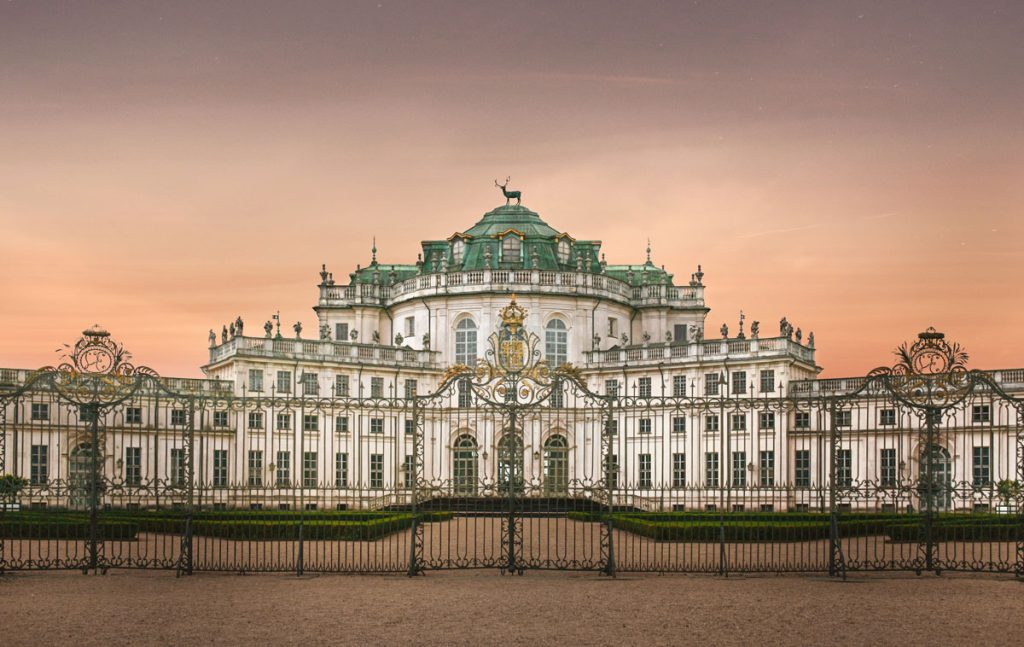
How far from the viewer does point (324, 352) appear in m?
70.8

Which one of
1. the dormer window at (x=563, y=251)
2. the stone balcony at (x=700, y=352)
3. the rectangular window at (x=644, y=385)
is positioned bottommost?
the rectangular window at (x=644, y=385)

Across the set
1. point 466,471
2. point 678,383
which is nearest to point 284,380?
point 678,383

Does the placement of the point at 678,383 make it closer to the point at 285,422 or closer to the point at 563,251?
the point at 563,251

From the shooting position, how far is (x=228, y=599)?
20.9 meters

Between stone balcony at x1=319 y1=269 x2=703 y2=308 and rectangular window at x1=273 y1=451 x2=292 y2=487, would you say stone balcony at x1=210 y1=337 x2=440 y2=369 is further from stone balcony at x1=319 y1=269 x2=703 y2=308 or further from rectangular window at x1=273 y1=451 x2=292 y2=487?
rectangular window at x1=273 y1=451 x2=292 y2=487

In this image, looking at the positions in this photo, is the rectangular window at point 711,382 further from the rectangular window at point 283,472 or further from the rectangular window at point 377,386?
the rectangular window at point 283,472

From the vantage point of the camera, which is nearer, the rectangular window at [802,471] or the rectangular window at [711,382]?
the rectangular window at [802,471]

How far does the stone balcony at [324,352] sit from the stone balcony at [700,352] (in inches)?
412

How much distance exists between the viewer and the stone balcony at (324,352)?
2694 inches

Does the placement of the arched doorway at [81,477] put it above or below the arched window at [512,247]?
below

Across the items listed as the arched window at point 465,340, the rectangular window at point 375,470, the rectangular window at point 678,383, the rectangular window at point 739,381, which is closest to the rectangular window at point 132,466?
the rectangular window at point 375,470

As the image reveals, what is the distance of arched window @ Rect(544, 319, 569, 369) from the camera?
246ft

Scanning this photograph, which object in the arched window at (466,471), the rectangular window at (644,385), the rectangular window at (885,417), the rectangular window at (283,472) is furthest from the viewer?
the rectangular window at (644,385)

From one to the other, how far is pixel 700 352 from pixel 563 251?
13234 mm
